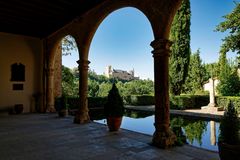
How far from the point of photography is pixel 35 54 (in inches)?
384

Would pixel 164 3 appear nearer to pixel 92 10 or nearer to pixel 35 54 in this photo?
pixel 92 10

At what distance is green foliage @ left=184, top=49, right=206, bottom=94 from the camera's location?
18.7m

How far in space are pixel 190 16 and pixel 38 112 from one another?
12.3 meters

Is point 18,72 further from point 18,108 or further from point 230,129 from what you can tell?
point 230,129

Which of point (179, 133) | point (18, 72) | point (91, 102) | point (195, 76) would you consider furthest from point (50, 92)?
point (195, 76)

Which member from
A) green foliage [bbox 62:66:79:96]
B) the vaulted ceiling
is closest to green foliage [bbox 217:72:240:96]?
green foliage [bbox 62:66:79:96]

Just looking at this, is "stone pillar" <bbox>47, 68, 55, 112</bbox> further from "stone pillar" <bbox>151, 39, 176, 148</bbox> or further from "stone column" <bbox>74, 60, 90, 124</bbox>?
"stone pillar" <bbox>151, 39, 176, 148</bbox>

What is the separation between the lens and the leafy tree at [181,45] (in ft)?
47.3

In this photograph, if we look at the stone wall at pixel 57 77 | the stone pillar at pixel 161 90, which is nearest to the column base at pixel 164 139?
the stone pillar at pixel 161 90

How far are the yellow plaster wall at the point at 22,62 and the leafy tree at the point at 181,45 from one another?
9427 millimetres

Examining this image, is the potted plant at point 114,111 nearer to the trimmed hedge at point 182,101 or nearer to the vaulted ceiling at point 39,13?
the vaulted ceiling at point 39,13

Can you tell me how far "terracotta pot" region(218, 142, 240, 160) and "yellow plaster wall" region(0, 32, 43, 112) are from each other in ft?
29.5

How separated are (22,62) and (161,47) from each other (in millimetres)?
7756

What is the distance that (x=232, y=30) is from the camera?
12.1 meters
